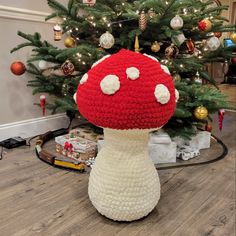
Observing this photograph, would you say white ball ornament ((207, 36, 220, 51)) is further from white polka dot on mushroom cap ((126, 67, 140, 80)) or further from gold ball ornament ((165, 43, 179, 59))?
white polka dot on mushroom cap ((126, 67, 140, 80))

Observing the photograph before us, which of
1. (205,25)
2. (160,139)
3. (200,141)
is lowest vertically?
(200,141)

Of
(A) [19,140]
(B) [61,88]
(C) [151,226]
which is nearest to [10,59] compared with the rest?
(B) [61,88]

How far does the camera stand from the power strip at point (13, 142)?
1.75 meters

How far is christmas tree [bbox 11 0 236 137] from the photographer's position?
1475mm

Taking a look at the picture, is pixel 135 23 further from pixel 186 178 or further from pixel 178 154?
pixel 186 178

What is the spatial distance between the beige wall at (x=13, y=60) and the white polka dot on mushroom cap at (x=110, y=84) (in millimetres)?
1182

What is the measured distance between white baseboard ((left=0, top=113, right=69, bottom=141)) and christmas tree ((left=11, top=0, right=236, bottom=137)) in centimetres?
21

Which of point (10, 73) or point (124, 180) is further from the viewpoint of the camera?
point (10, 73)

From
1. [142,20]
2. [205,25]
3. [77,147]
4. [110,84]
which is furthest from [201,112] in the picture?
[110,84]

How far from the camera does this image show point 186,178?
4.63ft

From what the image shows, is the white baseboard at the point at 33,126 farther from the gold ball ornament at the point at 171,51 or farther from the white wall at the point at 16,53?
the gold ball ornament at the point at 171,51

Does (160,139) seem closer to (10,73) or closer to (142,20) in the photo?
(142,20)

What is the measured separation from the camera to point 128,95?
870 mm

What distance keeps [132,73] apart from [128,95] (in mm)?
73
